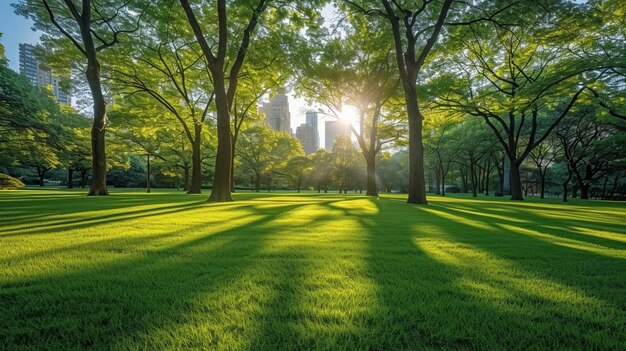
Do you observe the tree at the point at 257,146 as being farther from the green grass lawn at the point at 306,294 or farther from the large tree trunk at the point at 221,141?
the green grass lawn at the point at 306,294

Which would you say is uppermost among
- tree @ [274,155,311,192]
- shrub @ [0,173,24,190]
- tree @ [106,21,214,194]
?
tree @ [106,21,214,194]

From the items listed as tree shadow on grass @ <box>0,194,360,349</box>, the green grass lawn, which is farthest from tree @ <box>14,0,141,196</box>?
tree shadow on grass @ <box>0,194,360,349</box>

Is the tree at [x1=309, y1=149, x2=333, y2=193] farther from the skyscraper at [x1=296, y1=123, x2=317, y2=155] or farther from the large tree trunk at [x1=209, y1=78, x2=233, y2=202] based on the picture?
the skyscraper at [x1=296, y1=123, x2=317, y2=155]

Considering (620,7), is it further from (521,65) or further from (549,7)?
(521,65)

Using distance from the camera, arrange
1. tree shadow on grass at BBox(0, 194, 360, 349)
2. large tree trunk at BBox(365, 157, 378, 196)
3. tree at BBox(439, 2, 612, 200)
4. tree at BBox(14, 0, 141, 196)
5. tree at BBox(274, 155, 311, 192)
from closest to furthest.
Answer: tree shadow on grass at BBox(0, 194, 360, 349)
tree at BBox(439, 2, 612, 200)
tree at BBox(14, 0, 141, 196)
large tree trunk at BBox(365, 157, 378, 196)
tree at BBox(274, 155, 311, 192)

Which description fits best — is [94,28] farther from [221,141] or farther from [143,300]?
[143,300]

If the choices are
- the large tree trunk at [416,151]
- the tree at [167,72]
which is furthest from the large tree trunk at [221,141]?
the large tree trunk at [416,151]

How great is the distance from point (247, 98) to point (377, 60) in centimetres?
1133

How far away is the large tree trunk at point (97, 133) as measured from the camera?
50.7 feet

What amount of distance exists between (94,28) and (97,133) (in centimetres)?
707

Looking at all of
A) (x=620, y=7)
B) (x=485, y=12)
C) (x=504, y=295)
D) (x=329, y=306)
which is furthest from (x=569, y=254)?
(x=620, y=7)

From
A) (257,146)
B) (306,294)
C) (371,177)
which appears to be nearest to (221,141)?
(306,294)

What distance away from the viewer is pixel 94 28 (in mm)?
17172

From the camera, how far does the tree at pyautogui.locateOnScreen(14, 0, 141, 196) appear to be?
49.8 feet
